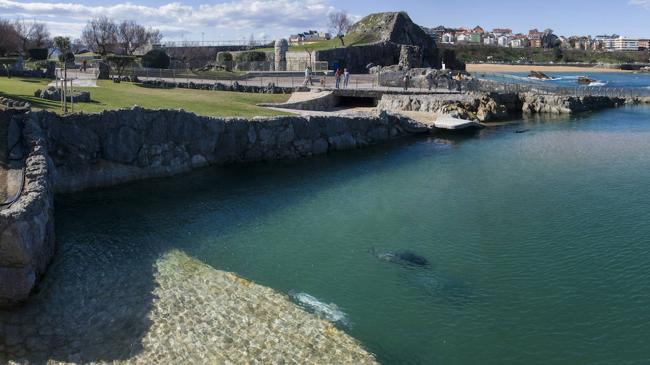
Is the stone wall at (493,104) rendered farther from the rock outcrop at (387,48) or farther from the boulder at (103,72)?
the boulder at (103,72)

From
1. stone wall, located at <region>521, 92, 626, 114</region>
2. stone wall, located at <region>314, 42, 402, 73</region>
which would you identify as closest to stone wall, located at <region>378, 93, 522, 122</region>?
stone wall, located at <region>521, 92, 626, 114</region>

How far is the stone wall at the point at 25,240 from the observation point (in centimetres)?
1620

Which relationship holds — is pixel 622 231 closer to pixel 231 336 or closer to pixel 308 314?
pixel 308 314

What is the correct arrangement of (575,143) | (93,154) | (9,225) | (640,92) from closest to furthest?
(9,225), (93,154), (575,143), (640,92)

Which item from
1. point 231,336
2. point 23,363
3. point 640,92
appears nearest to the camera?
point 23,363

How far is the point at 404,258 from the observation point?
818 inches

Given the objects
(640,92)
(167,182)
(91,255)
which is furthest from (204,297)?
A: (640,92)

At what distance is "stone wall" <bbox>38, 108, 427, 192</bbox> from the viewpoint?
28781 mm

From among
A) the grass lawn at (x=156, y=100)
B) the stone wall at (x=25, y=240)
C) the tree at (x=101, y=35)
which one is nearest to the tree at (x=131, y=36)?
the tree at (x=101, y=35)

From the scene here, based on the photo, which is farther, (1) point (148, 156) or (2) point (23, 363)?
(1) point (148, 156)

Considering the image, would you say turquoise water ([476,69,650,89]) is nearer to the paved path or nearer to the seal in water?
the paved path

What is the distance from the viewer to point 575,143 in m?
46.8

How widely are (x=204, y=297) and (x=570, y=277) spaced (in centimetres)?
1186

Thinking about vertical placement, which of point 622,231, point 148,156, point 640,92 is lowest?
point 622,231
